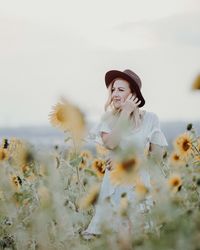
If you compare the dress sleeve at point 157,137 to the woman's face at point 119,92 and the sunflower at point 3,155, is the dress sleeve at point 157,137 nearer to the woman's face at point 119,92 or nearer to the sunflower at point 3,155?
the woman's face at point 119,92

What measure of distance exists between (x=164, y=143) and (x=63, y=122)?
54cm

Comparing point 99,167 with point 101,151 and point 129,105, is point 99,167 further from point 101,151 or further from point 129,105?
point 129,105

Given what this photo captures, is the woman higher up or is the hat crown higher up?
the hat crown

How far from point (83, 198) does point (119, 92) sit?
0.73m

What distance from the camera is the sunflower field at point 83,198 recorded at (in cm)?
247

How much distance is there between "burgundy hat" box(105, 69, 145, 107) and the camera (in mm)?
4074

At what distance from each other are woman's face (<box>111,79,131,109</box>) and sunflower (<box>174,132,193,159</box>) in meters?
0.40

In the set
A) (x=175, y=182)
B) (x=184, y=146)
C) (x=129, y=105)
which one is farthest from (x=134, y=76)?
(x=175, y=182)

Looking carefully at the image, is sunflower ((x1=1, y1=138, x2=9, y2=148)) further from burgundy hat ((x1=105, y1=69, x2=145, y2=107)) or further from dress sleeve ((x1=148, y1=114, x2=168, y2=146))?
dress sleeve ((x1=148, y1=114, x2=168, y2=146))

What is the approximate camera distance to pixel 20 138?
470 cm

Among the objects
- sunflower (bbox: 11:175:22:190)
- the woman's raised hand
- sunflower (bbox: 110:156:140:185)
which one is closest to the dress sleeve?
the woman's raised hand

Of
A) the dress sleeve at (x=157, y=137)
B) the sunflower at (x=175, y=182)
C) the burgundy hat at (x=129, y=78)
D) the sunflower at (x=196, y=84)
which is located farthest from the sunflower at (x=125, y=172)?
the burgundy hat at (x=129, y=78)

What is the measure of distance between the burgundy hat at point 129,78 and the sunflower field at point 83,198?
1.08 ft

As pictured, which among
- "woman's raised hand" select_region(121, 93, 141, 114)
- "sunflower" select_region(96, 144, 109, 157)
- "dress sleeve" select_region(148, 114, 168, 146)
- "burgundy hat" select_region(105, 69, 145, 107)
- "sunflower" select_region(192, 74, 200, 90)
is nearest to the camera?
"sunflower" select_region(192, 74, 200, 90)
